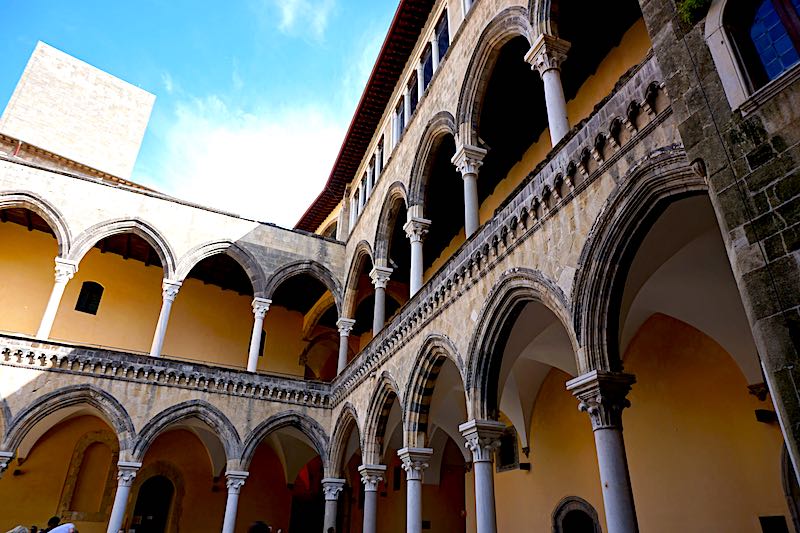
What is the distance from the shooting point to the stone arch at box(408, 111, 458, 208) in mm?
10750

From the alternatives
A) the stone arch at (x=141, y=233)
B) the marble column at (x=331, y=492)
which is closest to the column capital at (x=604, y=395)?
the marble column at (x=331, y=492)

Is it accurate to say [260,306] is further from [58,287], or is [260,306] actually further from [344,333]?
[58,287]

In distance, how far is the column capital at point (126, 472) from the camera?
1133 centimetres

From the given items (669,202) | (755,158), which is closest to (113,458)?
(669,202)

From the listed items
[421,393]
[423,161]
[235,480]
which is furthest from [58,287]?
[421,393]

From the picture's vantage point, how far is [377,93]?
14.7m

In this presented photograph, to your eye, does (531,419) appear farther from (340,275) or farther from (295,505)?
(295,505)

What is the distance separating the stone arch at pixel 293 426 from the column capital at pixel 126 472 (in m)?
2.14

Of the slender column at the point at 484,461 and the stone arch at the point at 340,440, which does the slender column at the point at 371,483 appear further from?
the slender column at the point at 484,461

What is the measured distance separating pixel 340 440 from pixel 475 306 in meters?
6.63

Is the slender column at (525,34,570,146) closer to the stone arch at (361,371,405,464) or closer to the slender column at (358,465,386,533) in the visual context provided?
the stone arch at (361,371,405,464)

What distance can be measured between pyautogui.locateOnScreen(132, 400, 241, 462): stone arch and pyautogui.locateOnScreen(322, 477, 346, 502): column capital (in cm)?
202

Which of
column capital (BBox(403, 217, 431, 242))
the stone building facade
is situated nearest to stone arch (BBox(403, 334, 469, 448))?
the stone building facade

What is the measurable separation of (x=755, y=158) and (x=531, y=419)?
8609 millimetres
